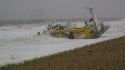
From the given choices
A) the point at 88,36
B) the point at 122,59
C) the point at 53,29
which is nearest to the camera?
the point at 122,59

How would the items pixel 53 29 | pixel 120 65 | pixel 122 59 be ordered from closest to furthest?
1. pixel 120 65
2. pixel 122 59
3. pixel 53 29

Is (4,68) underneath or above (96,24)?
above

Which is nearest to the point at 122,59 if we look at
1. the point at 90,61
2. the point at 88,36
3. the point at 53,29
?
the point at 90,61

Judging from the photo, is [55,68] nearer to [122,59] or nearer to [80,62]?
[80,62]

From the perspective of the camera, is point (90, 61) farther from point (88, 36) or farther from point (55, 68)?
point (88, 36)

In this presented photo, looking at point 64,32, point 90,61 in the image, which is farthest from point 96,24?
point 90,61

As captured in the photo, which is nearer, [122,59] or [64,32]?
[122,59]

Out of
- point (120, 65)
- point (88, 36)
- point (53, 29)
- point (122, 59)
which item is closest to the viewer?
point (120, 65)

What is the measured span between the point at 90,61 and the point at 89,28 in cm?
2749

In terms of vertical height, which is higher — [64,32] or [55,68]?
[55,68]

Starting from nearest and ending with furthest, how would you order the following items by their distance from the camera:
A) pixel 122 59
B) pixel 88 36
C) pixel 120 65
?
pixel 120 65 → pixel 122 59 → pixel 88 36

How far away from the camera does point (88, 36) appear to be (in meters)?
39.2

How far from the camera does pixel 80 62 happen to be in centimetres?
1277

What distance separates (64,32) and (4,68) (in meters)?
28.6
